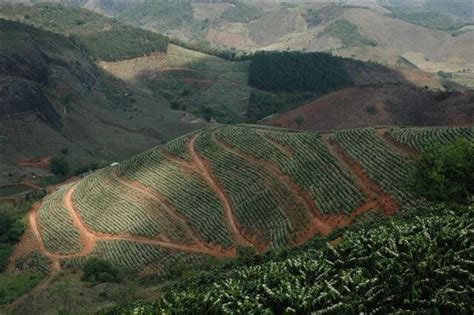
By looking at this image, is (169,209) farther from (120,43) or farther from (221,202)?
(120,43)

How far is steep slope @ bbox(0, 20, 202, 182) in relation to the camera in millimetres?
100000

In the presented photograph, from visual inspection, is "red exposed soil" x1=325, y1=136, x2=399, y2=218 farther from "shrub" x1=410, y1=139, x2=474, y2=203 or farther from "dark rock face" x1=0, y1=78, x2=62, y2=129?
"dark rock face" x1=0, y1=78, x2=62, y2=129

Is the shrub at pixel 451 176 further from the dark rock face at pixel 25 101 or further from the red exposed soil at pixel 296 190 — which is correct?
the dark rock face at pixel 25 101

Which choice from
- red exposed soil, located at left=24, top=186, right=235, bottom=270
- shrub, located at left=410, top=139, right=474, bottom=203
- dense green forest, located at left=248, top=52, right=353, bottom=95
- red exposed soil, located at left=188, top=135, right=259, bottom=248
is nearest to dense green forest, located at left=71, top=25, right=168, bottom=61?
dense green forest, located at left=248, top=52, right=353, bottom=95

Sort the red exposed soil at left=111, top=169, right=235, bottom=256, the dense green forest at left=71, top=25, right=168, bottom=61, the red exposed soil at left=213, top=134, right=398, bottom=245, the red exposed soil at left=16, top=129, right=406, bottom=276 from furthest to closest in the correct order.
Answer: the dense green forest at left=71, top=25, right=168, bottom=61 < the red exposed soil at left=111, top=169, right=235, bottom=256 < the red exposed soil at left=16, top=129, right=406, bottom=276 < the red exposed soil at left=213, top=134, right=398, bottom=245

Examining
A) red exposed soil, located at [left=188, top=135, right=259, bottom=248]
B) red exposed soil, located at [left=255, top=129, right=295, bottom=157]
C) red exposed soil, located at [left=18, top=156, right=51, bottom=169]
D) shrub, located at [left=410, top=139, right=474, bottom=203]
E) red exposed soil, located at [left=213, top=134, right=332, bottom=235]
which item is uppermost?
shrub, located at [left=410, top=139, right=474, bottom=203]

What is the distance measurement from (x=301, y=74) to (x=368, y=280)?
145m

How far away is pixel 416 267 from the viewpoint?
2550 centimetres

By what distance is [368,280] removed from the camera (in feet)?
82.1

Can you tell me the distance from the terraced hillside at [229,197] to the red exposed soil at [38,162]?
947 inches

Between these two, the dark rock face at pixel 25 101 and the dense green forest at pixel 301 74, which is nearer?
the dark rock face at pixel 25 101

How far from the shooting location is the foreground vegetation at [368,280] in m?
23.4

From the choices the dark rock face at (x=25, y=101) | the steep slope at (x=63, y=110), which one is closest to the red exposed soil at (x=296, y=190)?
the steep slope at (x=63, y=110)

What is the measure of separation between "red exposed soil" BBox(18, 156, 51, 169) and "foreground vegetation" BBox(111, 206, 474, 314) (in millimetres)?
73605
